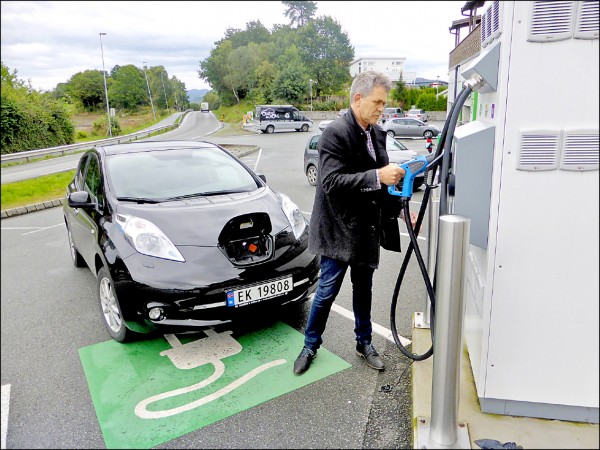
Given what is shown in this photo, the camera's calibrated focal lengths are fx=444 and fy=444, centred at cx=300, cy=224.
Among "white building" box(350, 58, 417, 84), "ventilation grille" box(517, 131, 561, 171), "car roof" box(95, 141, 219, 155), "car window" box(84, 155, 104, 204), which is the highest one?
"white building" box(350, 58, 417, 84)

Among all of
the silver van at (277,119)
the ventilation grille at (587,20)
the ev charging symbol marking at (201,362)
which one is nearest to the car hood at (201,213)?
the ev charging symbol marking at (201,362)

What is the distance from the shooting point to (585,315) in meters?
1.92

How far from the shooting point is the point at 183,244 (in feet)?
9.82

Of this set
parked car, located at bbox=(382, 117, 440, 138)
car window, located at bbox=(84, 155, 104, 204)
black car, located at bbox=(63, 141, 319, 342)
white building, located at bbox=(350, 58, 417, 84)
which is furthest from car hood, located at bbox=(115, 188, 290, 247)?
white building, located at bbox=(350, 58, 417, 84)

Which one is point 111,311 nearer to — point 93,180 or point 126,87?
point 93,180

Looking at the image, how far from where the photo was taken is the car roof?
4066 mm

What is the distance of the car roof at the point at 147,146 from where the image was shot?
→ 4.07m

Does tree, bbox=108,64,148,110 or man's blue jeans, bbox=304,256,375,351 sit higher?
tree, bbox=108,64,148,110

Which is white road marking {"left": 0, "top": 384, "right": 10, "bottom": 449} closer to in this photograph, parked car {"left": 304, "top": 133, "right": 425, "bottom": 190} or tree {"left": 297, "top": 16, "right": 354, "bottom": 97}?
parked car {"left": 304, "top": 133, "right": 425, "bottom": 190}

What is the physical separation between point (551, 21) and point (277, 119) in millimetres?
33631

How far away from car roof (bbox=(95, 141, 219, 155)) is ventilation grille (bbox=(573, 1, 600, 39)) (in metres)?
3.34

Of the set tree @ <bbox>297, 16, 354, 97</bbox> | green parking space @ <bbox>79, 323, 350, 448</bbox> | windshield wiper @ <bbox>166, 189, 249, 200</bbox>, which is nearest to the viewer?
green parking space @ <bbox>79, 323, 350, 448</bbox>

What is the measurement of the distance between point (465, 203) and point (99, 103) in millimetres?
4424

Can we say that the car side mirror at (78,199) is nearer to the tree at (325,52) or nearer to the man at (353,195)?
the man at (353,195)
